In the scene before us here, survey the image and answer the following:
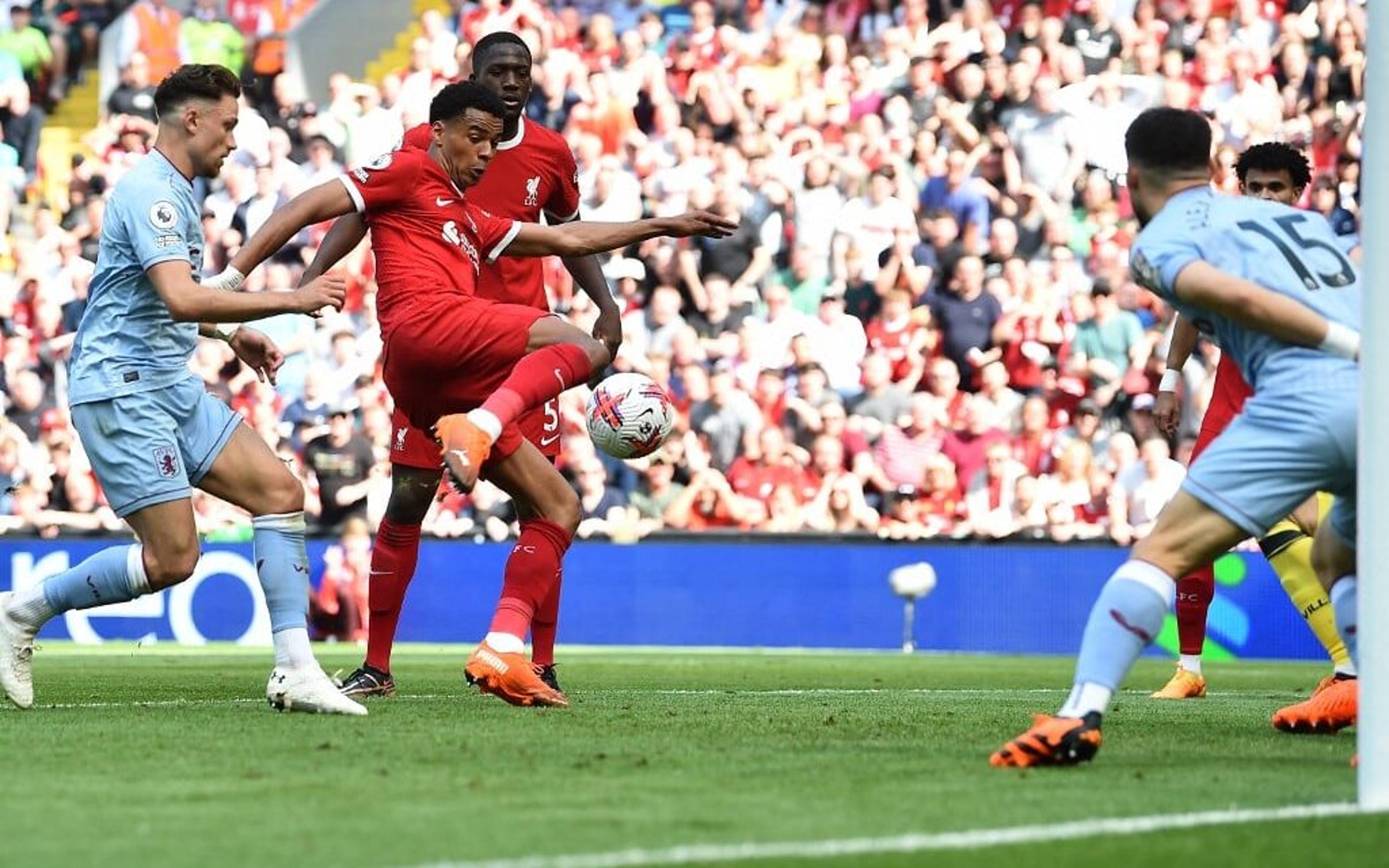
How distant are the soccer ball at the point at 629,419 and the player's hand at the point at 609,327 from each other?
38 centimetres

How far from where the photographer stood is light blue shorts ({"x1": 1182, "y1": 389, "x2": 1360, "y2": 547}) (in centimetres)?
639

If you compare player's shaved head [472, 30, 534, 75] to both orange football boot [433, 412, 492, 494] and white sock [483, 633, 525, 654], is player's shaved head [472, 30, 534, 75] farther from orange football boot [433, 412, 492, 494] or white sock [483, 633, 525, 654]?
white sock [483, 633, 525, 654]

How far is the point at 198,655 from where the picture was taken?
50.1 feet

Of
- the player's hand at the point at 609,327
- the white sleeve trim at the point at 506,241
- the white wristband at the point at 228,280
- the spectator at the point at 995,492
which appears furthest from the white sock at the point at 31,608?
the spectator at the point at 995,492

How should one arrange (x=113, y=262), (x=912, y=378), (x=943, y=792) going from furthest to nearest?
(x=912, y=378), (x=113, y=262), (x=943, y=792)

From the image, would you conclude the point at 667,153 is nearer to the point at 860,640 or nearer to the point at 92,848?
the point at 860,640

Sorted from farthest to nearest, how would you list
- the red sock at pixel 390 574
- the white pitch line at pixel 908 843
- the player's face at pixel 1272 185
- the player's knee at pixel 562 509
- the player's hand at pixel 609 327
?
1. the player's hand at pixel 609 327
2. the red sock at pixel 390 574
3. the player's face at pixel 1272 185
4. the player's knee at pixel 562 509
5. the white pitch line at pixel 908 843

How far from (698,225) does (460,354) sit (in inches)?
42.7

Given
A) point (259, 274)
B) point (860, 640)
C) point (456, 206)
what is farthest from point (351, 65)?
point (456, 206)

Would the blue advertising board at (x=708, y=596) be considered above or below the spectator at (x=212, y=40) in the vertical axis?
below

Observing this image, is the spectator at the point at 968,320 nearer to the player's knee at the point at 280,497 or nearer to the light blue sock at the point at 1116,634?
Result: the player's knee at the point at 280,497

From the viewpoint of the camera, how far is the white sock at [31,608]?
852 centimetres

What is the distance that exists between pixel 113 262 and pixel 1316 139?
1336cm

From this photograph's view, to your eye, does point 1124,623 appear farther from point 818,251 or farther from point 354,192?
point 818,251
